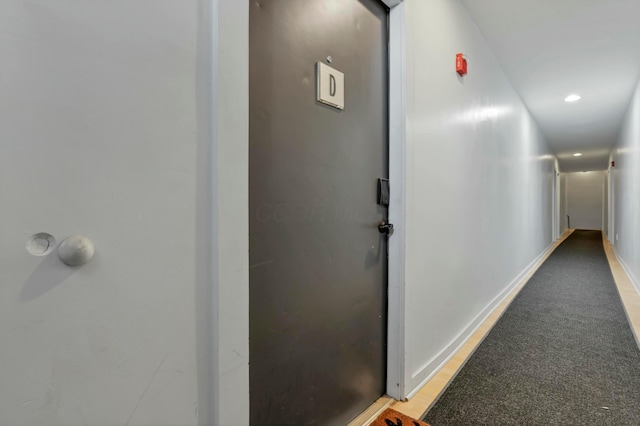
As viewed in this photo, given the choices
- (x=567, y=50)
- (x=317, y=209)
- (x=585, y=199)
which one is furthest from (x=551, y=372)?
(x=585, y=199)

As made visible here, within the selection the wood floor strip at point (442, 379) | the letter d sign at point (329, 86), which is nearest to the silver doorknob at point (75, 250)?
the letter d sign at point (329, 86)

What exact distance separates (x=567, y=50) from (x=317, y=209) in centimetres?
318

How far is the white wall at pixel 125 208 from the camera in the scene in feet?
1.70

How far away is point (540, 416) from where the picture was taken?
1435mm

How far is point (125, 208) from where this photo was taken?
628 mm

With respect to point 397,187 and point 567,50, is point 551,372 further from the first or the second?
point 567,50

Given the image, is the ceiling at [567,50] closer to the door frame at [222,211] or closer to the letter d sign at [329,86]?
the letter d sign at [329,86]

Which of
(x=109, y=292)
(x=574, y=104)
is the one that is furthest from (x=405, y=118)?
(x=574, y=104)

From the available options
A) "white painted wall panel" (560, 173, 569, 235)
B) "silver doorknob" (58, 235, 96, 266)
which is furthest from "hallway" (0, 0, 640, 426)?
"white painted wall panel" (560, 173, 569, 235)

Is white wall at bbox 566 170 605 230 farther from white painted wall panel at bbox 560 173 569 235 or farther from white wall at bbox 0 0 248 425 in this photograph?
white wall at bbox 0 0 248 425

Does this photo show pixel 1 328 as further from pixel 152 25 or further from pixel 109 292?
pixel 152 25

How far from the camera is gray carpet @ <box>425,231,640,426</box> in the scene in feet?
4.75

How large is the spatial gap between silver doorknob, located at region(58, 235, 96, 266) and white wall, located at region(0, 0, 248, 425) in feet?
0.05

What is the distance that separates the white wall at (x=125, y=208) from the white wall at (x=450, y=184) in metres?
1.04
